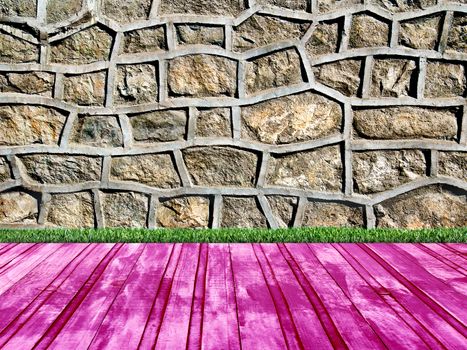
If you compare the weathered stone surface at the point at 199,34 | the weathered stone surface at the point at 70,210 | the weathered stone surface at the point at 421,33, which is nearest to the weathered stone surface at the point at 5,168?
the weathered stone surface at the point at 70,210

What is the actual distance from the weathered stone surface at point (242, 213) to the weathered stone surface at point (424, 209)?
799mm

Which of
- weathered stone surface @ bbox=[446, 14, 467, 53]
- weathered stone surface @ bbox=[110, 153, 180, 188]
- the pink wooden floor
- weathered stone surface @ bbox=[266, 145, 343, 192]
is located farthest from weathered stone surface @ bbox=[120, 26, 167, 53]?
weathered stone surface @ bbox=[446, 14, 467, 53]

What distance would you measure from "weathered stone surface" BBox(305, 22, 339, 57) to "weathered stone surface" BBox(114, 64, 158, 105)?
1.06m

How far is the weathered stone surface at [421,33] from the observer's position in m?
3.87

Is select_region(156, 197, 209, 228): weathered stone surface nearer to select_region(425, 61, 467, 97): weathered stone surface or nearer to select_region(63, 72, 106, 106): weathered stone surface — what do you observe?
select_region(63, 72, 106, 106): weathered stone surface

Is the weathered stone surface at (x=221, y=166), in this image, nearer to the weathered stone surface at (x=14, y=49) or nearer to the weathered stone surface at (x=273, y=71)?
the weathered stone surface at (x=273, y=71)

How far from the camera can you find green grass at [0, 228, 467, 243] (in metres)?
A: 3.71

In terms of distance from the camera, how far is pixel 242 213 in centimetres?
390

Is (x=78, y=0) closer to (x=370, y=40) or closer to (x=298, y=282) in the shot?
(x=370, y=40)

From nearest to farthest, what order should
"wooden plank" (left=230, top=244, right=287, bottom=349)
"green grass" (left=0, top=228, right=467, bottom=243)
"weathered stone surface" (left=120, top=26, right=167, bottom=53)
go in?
"wooden plank" (left=230, top=244, right=287, bottom=349), "green grass" (left=0, top=228, right=467, bottom=243), "weathered stone surface" (left=120, top=26, right=167, bottom=53)

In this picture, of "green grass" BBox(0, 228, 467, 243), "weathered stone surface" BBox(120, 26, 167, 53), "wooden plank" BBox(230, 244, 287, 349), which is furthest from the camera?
"weathered stone surface" BBox(120, 26, 167, 53)

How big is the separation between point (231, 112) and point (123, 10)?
983 mm

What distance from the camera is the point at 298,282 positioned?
2.81 meters

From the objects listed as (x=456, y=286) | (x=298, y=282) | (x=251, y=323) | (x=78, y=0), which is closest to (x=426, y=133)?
(x=456, y=286)
